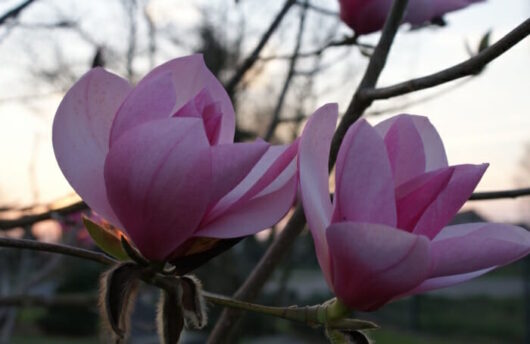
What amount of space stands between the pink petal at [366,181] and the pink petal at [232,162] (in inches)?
2.0

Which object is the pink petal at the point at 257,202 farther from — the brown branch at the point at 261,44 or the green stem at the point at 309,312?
the brown branch at the point at 261,44

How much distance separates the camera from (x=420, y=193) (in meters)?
0.43

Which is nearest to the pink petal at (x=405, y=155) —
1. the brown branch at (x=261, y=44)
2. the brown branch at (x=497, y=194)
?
the brown branch at (x=497, y=194)

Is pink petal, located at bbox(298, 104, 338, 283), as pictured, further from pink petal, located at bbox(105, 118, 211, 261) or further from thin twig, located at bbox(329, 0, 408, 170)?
thin twig, located at bbox(329, 0, 408, 170)

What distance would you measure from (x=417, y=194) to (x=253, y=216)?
98 mm

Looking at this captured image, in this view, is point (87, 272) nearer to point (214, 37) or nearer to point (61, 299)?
point (214, 37)

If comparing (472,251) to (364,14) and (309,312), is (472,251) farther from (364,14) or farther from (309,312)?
(364,14)

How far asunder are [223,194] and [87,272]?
9.55 meters

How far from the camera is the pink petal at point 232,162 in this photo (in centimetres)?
41

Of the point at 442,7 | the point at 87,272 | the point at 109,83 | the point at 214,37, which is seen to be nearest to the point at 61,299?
the point at 442,7

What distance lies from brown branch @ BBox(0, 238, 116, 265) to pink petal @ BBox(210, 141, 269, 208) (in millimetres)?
96

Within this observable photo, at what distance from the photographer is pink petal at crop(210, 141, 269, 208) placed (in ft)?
1.35

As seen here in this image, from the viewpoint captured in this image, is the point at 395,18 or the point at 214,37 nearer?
the point at 395,18

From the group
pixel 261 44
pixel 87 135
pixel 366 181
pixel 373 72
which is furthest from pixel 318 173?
pixel 261 44
